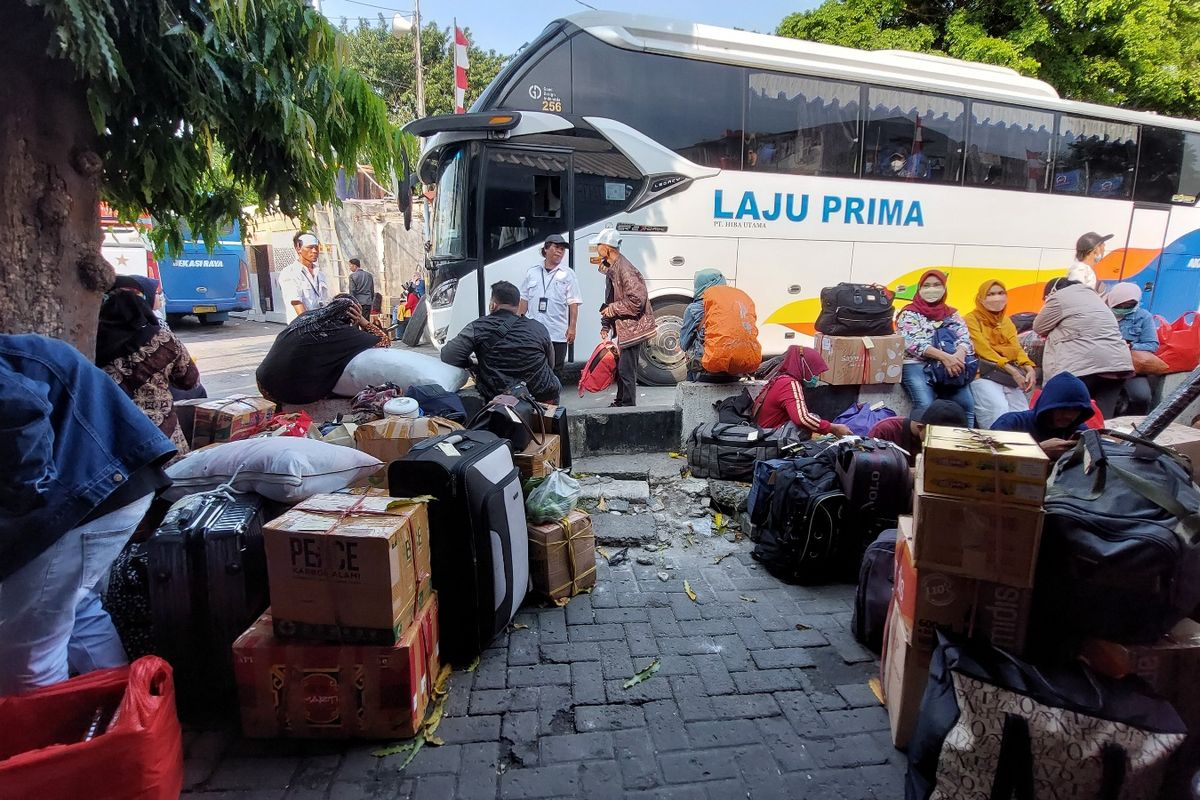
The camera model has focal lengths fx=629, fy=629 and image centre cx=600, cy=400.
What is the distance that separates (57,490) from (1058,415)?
4.15 m

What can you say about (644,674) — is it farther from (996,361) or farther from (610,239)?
(610,239)

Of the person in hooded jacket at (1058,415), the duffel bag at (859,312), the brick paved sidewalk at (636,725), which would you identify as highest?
the duffel bag at (859,312)

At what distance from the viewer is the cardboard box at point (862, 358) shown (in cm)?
529

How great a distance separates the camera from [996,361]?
204 inches

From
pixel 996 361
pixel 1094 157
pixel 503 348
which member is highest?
pixel 1094 157

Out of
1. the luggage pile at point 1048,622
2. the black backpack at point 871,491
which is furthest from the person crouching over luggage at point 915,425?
the luggage pile at point 1048,622

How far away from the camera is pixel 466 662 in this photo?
275cm

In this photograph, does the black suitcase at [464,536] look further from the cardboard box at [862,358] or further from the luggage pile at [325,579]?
the cardboard box at [862,358]

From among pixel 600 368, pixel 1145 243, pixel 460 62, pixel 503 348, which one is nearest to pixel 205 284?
pixel 460 62

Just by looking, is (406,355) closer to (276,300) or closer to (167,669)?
(167,669)

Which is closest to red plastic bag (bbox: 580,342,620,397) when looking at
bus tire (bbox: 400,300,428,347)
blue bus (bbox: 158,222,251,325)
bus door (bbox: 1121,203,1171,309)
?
bus tire (bbox: 400,300,428,347)

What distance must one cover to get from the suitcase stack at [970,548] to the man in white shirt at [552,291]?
15.9 ft

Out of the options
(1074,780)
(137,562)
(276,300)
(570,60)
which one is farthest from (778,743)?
(276,300)

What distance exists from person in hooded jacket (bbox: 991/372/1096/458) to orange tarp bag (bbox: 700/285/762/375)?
2.09 m
